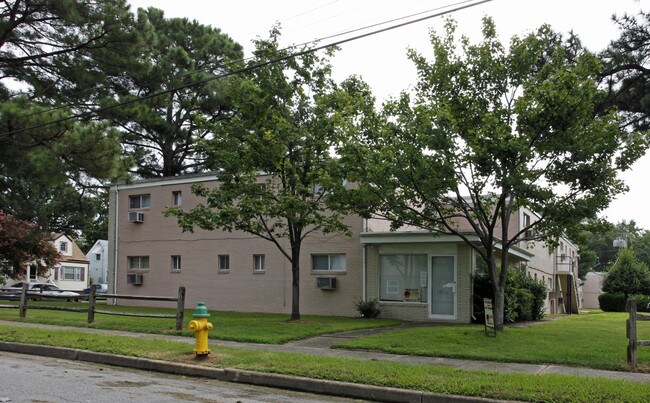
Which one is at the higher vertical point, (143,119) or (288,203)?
(143,119)

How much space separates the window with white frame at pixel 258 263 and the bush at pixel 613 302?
1071 inches

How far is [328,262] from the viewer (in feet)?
78.0

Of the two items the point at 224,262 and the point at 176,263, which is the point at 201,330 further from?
the point at 176,263

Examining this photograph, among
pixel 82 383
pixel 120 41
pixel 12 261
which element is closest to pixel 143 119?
pixel 120 41

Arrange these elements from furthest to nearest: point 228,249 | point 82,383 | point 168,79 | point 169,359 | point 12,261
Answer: point 168,79
point 12,261
point 228,249
point 169,359
point 82,383

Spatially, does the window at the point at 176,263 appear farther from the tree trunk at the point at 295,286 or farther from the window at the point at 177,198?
the tree trunk at the point at 295,286

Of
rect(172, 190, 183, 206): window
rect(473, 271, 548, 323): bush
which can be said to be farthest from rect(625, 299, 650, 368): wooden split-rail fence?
rect(172, 190, 183, 206): window

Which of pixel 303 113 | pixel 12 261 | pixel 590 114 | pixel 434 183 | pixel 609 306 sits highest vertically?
pixel 303 113

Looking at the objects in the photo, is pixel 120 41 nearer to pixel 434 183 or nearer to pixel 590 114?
pixel 434 183

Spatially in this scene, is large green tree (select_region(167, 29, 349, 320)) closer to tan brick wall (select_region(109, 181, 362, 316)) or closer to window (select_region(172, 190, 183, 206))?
tan brick wall (select_region(109, 181, 362, 316))

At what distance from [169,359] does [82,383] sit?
2.20m

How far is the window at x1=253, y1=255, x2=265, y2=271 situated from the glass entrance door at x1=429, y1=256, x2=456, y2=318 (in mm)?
7587

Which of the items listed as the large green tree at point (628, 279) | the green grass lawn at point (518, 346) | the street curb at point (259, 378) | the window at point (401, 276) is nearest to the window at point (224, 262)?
the window at point (401, 276)

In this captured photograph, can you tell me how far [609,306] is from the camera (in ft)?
137
